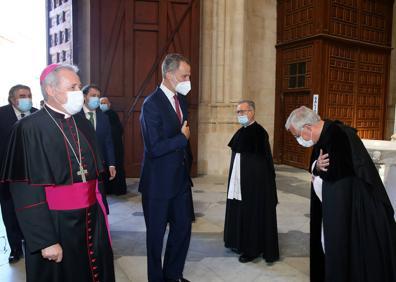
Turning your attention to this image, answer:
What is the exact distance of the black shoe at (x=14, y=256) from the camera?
3912 mm

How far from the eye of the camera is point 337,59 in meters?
9.79

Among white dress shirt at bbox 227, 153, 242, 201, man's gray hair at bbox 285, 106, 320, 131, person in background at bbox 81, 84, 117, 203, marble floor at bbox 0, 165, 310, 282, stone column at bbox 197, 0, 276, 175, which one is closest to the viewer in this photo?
man's gray hair at bbox 285, 106, 320, 131

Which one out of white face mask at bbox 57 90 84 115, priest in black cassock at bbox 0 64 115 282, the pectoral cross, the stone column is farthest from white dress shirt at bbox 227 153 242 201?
the stone column

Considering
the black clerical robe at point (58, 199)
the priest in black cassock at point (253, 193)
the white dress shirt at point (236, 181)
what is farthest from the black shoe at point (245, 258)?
the black clerical robe at point (58, 199)

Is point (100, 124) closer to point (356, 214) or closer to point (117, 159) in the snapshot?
point (117, 159)

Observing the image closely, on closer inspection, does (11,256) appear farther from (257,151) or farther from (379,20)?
(379,20)

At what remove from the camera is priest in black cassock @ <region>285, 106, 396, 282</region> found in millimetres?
2543

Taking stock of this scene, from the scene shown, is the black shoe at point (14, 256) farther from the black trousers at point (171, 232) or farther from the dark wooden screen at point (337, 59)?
the dark wooden screen at point (337, 59)

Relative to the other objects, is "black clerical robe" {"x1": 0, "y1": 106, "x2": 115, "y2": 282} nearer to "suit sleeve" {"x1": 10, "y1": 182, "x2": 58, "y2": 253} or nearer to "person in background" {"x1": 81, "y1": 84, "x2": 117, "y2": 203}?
"suit sleeve" {"x1": 10, "y1": 182, "x2": 58, "y2": 253}

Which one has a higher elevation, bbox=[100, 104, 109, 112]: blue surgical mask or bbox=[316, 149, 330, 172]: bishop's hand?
bbox=[100, 104, 109, 112]: blue surgical mask

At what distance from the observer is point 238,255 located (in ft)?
13.7

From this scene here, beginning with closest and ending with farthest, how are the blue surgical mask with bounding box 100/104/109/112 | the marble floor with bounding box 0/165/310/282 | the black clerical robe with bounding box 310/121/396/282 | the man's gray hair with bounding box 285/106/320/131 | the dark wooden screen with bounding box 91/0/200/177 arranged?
the black clerical robe with bounding box 310/121/396/282 → the man's gray hair with bounding box 285/106/320/131 → the marble floor with bounding box 0/165/310/282 → the blue surgical mask with bounding box 100/104/109/112 → the dark wooden screen with bounding box 91/0/200/177

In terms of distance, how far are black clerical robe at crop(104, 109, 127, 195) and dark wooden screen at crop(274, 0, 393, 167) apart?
16.4ft

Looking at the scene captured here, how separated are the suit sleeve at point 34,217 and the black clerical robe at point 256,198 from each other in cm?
231
